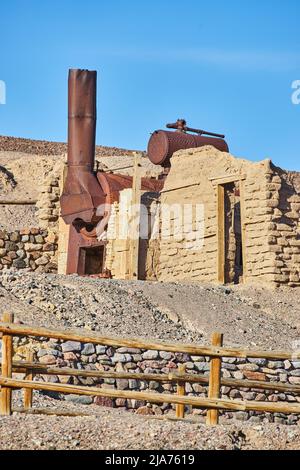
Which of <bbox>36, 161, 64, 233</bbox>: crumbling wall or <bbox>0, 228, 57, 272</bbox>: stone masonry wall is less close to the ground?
<bbox>36, 161, 64, 233</bbox>: crumbling wall

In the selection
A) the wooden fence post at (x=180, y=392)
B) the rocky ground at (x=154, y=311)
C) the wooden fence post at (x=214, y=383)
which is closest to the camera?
the wooden fence post at (x=214, y=383)

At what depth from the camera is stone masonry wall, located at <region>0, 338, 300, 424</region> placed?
15852 millimetres

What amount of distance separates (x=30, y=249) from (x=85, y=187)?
7.70ft

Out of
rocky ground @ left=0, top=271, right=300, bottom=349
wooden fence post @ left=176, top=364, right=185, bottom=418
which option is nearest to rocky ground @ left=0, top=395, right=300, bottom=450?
wooden fence post @ left=176, top=364, right=185, bottom=418

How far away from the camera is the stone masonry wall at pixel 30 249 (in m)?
27.2

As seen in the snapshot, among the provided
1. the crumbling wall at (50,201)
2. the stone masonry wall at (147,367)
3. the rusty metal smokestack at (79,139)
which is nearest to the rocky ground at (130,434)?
the stone masonry wall at (147,367)

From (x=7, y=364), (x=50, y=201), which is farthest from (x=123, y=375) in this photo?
(x=50, y=201)

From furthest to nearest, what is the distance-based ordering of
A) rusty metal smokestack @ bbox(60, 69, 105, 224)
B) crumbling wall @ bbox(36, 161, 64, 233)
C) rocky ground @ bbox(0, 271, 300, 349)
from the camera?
1. crumbling wall @ bbox(36, 161, 64, 233)
2. rusty metal smokestack @ bbox(60, 69, 105, 224)
3. rocky ground @ bbox(0, 271, 300, 349)

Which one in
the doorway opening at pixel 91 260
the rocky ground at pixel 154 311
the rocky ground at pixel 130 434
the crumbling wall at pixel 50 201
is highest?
the crumbling wall at pixel 50 201

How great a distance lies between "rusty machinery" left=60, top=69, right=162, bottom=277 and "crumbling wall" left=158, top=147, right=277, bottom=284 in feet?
6.01

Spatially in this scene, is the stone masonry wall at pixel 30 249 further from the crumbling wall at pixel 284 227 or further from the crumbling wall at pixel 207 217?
the crumbling wall at pixel 284 227

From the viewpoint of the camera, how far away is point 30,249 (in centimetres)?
2781

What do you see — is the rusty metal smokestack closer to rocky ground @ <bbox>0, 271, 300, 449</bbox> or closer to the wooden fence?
rocky ground @ <bbox>0, 271, 300, 449</bbox>
